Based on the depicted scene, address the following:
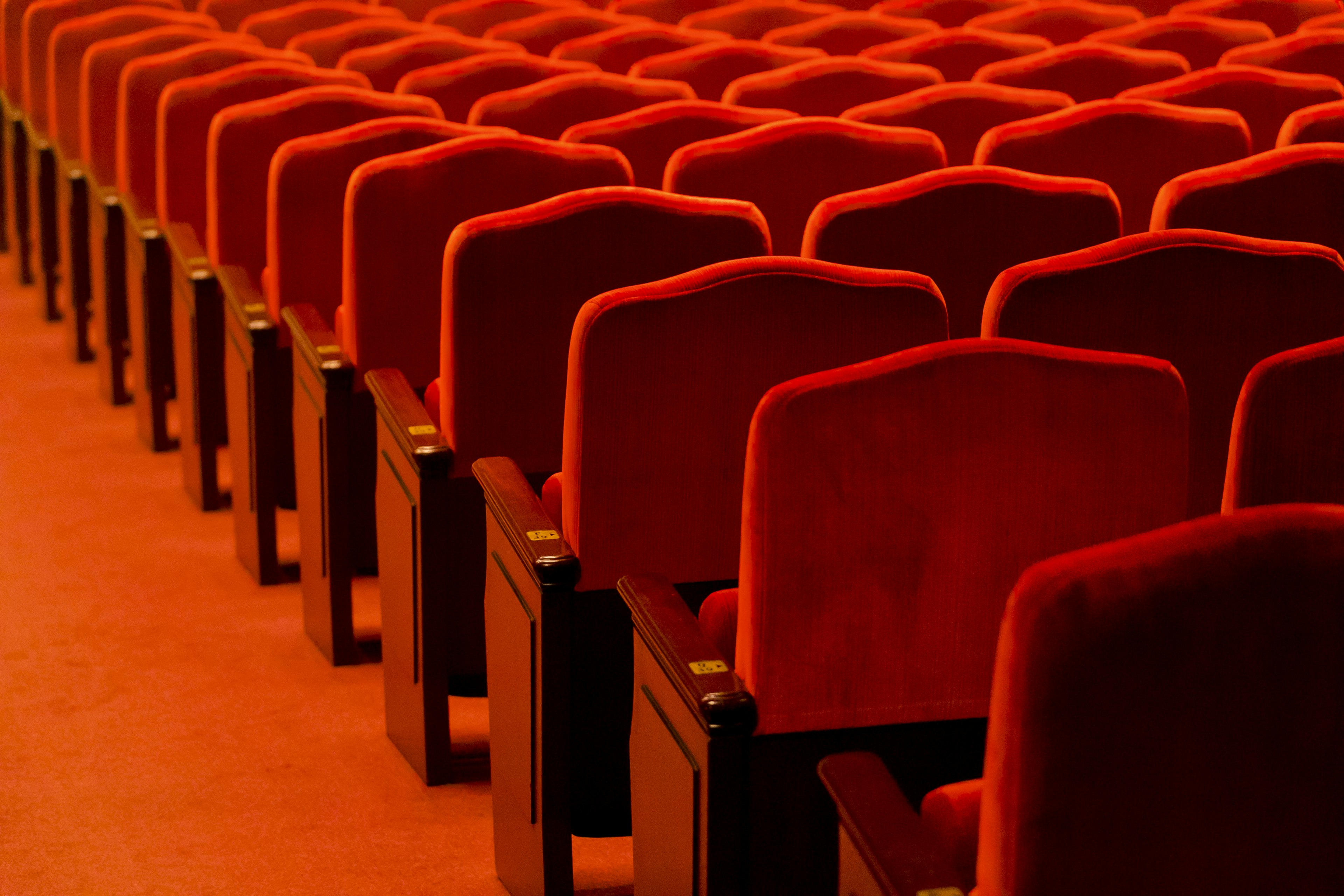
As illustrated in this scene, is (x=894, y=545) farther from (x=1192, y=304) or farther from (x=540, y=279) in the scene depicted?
(x=540, y=279)

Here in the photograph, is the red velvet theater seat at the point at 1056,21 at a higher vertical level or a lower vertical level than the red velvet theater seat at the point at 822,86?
higher

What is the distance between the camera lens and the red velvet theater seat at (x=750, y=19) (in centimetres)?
414

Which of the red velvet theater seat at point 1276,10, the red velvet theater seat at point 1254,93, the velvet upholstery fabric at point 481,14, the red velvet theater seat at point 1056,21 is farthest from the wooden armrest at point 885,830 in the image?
the red velvet theater seat at point 1276,10

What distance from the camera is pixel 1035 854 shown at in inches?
36.9

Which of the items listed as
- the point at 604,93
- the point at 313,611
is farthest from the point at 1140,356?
the point at 604,93

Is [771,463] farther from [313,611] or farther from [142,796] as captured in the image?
[313,611]

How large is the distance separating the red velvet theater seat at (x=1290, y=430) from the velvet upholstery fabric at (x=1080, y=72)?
2047 millimetres

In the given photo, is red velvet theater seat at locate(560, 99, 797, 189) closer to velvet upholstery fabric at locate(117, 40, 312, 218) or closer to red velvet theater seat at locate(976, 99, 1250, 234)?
red velvet theater seat at locate(976, 99, 1250, 234)

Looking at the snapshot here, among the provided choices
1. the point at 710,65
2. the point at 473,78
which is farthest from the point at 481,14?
the point at 473,78

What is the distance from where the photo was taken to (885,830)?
1.06 meters

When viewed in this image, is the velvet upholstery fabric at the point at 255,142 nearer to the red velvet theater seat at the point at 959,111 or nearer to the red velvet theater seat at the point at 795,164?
the red velvet theater seat at the point at 795,164

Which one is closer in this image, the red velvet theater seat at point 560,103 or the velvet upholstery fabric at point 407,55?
the red velvet theater seat at point 560,103

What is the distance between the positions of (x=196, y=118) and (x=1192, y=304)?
69.8 inches

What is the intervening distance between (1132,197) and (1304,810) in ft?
5.56
